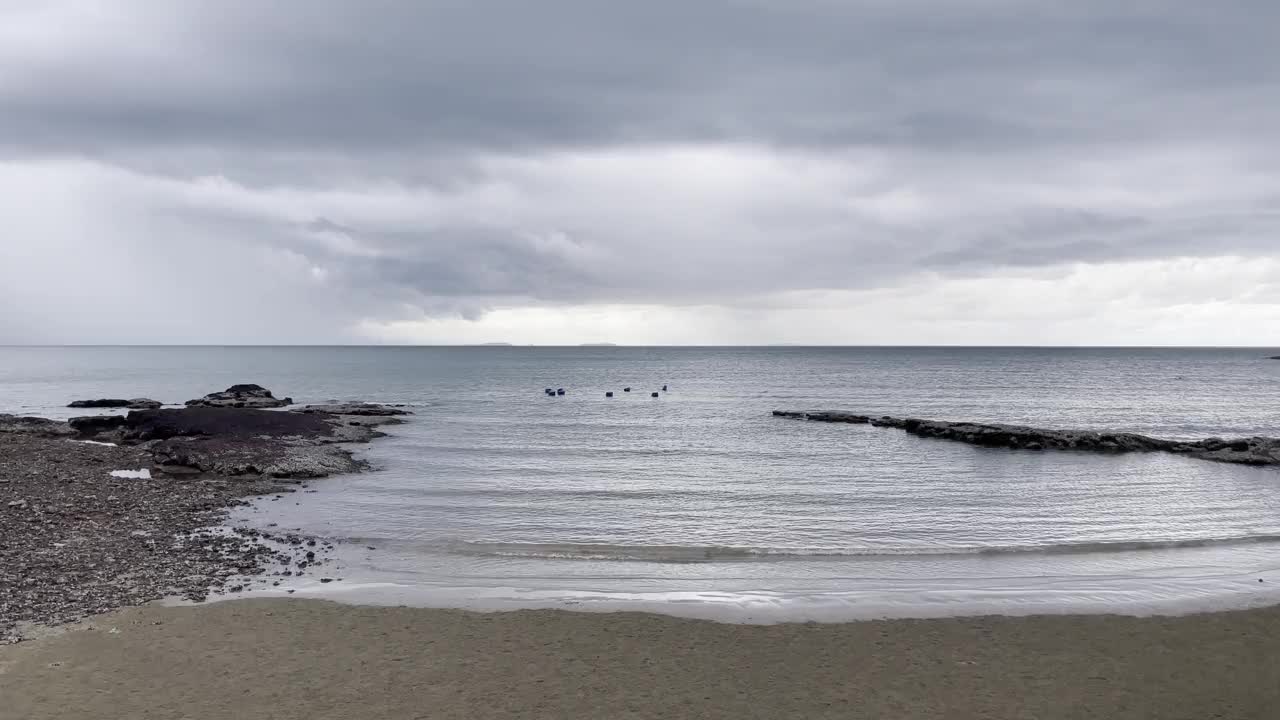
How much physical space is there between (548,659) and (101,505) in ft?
63.2

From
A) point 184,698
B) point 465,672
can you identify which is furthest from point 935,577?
point 184,698

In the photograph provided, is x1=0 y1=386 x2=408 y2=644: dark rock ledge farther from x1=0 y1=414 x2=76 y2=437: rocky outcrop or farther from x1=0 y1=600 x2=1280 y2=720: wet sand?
x1=0 y1=600 x2=1280 y2=720: wet sand

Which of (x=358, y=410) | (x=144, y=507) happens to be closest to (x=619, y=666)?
(x=144, y=507)

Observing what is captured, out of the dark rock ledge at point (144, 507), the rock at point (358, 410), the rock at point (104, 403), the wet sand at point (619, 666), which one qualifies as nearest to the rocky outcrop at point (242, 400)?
the rock at point (104, 403)

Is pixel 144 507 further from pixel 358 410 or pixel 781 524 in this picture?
pixel 358 410

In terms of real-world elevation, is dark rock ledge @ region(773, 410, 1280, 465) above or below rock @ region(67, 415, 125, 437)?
above

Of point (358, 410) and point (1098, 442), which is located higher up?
point (1098, 442)

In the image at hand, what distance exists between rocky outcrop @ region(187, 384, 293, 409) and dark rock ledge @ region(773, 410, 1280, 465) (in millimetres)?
58250

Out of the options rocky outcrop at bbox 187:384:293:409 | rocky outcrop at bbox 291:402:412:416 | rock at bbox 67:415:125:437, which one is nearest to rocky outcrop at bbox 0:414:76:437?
rock at bbox 67:415:125:437

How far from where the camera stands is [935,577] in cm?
2030

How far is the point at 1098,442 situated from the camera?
166 feet

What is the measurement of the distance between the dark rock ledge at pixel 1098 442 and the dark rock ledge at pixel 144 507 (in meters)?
39.0

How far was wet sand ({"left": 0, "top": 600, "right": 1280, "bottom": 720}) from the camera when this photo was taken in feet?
39.3

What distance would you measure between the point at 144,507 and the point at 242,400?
183 feet
